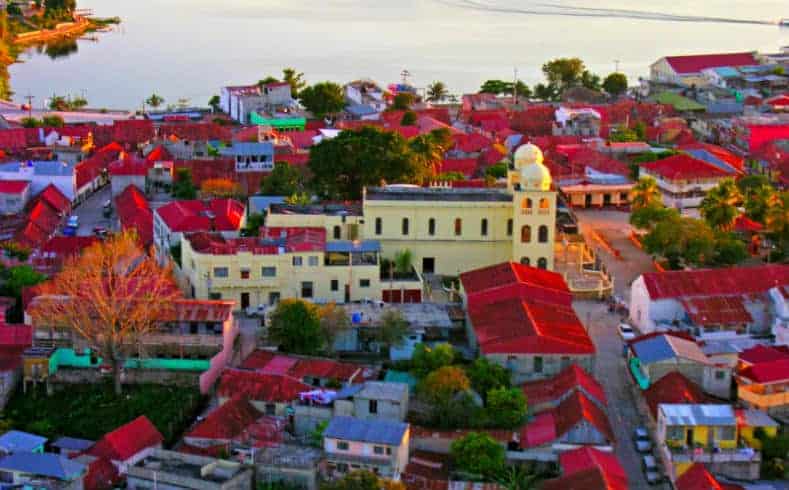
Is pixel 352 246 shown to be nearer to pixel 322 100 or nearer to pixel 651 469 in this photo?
pixel 651 469

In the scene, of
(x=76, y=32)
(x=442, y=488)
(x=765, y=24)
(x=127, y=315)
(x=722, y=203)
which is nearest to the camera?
(x=442, y=488)

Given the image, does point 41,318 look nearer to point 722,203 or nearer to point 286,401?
point 286,401

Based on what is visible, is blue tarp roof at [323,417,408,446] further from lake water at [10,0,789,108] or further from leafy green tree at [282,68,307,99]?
lake water at [10,0,789,108]

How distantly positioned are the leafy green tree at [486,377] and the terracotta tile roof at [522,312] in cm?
52

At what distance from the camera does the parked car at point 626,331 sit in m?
16.8

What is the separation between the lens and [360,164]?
69.4 feet

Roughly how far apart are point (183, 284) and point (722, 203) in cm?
869

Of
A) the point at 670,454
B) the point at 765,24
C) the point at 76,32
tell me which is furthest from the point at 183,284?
the point at 765,24

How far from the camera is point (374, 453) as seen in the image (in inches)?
509

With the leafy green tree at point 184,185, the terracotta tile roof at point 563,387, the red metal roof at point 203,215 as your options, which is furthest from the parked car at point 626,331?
the leafy green tree at point 184,185

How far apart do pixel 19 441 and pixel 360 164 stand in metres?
8.78

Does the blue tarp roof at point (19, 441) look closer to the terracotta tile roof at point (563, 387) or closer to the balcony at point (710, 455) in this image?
the terracotta tile roof at point (563, 387)

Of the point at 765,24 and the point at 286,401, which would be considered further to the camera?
the point at 765,24

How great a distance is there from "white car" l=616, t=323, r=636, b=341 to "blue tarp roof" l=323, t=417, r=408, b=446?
14.7 feet
